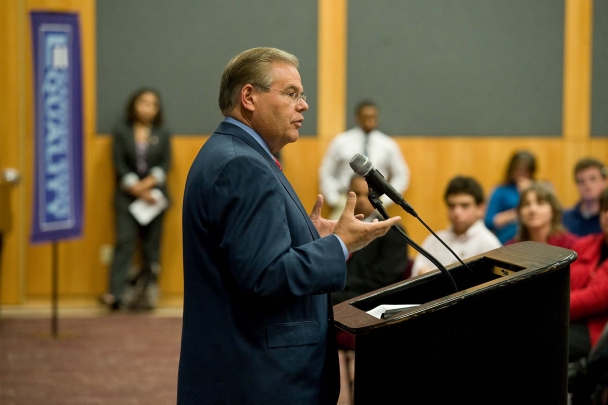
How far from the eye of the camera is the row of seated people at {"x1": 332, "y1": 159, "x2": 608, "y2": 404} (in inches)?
141

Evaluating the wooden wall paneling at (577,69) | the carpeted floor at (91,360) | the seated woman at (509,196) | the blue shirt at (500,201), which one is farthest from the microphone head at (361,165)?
the wooden wall paneling at (577,69)

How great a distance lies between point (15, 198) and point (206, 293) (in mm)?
5474

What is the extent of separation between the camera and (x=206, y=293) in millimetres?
2041

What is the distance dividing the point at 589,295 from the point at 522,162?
330 cm

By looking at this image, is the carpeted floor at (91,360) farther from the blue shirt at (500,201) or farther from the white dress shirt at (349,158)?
the blue shirt at (500,201)

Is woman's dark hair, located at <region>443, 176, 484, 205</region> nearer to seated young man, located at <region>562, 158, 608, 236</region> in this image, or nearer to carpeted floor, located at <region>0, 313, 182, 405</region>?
seated young man, located at <region>562, 158, 608, 236</region>

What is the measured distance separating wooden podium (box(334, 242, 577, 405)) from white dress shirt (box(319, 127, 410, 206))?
5127 mm

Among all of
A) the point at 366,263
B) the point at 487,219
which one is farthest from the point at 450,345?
the point at 487,219

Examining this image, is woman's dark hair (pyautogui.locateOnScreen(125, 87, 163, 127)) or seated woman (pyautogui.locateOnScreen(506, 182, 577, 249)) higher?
woman's dark hair (pyautogui.locateOnScreen(125, 87, 163, 127))

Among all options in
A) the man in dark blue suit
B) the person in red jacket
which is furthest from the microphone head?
the person in red jacket

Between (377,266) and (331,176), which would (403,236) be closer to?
(377,266)

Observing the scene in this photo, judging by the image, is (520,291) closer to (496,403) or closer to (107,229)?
(496,403)

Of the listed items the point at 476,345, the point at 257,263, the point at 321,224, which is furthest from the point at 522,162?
the point at 257,263

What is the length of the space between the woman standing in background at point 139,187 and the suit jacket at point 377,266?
317 cm
